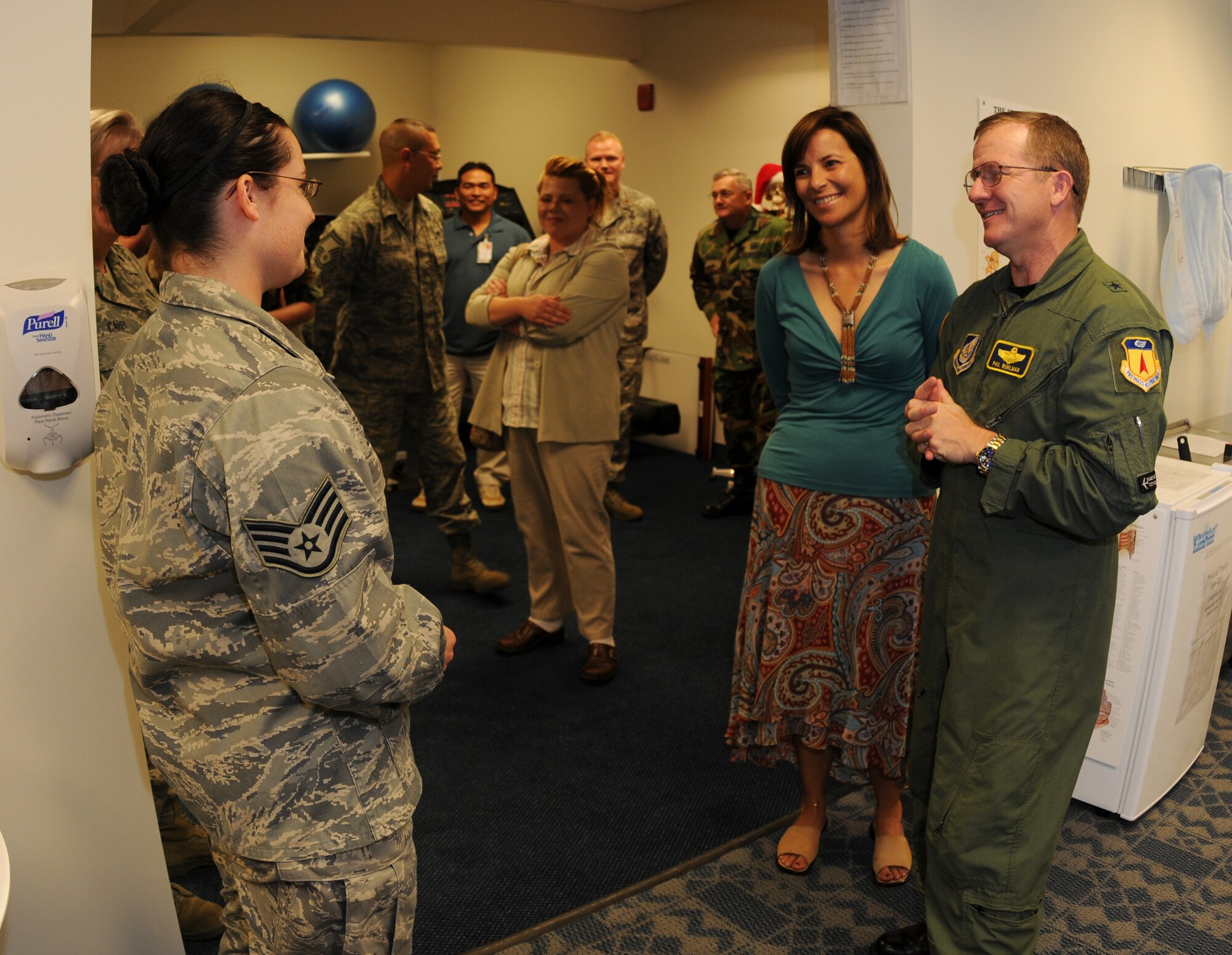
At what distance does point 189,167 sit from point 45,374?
16.7 inches

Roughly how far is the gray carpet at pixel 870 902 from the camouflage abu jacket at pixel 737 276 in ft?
8.95

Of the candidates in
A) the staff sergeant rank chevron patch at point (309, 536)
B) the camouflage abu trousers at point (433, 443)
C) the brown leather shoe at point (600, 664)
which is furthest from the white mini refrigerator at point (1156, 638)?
the camouflage abu trousers at point (433, 443)

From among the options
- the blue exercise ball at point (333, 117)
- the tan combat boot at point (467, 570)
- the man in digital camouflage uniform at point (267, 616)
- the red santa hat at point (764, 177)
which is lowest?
the tan combat boot at point (467, 570)

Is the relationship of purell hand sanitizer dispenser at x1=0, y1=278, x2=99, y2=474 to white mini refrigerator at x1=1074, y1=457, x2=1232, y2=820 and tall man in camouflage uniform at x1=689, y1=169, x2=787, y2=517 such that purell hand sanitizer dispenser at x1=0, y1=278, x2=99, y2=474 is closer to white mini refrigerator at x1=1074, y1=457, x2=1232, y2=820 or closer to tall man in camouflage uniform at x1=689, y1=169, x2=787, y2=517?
white mini refrigerator at x1=1074, y1=457, x2=1232, y2=820

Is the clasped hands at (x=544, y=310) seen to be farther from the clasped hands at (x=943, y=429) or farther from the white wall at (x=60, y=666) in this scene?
the white wall at (x=60, y=666)

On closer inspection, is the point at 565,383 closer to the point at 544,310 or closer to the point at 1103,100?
the point at 544,310

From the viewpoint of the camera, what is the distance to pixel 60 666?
155 centimetres

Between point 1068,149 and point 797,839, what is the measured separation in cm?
156

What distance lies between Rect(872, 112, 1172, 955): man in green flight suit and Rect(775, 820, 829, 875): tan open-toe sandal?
1.91 ft

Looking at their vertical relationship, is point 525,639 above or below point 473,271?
below

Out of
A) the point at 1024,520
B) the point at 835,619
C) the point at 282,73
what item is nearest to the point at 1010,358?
the point at 1024,520

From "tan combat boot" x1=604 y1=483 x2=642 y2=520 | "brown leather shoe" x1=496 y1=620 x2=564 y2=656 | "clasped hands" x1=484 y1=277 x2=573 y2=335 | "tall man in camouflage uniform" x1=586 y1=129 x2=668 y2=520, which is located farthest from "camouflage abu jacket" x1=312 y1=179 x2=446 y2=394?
"tan combat boot" x1=604 y1=483 x2=642 y2=520

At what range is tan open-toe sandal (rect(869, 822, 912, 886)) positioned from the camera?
2.29 m

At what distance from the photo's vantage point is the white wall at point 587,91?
18.5 feet
